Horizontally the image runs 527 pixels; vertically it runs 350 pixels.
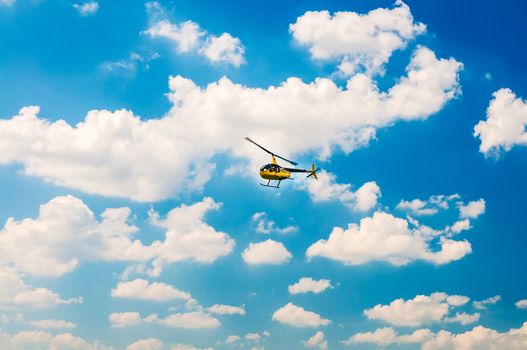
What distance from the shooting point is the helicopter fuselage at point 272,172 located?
165 meters

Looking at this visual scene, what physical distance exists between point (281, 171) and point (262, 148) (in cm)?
910

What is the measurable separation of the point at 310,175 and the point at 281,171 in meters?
14.2

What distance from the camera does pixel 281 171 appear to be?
548 feet

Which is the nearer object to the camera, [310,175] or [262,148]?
[262,148]

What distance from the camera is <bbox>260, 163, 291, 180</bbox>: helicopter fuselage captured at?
540 feet

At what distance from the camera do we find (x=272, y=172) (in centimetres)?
16512

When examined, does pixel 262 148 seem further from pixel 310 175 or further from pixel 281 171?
Result: pixel 310 175

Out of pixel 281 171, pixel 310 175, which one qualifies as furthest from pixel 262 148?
pixel 310 175

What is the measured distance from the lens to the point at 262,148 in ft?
543

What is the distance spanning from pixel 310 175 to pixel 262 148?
2108cm

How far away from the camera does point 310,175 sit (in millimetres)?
177500
